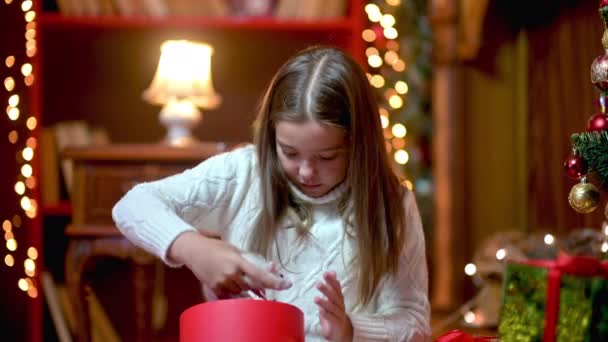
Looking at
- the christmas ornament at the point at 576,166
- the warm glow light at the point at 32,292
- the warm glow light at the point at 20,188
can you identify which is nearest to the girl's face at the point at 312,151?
the christmas ornament at the point at 576,166

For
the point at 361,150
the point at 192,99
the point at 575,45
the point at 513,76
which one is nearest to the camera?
the point at 361,150

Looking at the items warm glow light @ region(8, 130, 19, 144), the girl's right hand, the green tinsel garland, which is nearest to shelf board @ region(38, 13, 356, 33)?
warm glow light @ region(8, 130, 19, 144)

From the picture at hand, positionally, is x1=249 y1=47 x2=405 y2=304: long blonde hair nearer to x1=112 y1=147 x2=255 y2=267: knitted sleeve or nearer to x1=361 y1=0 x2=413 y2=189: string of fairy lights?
x1=112 y1=147 x2=255 y2=267: knitted sleeve

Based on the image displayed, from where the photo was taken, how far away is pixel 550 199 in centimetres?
369

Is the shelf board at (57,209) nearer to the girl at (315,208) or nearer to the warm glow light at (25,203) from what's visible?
the warm glow light at (25,203)

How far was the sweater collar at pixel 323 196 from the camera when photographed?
5.72 ft

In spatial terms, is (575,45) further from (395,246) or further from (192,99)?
(395,246)

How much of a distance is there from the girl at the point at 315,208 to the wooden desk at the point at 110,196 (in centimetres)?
62

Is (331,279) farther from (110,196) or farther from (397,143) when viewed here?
(397,143)

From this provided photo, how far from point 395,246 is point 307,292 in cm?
18

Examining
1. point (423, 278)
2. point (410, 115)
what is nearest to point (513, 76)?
point (410, 115)

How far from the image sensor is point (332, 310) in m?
1.46

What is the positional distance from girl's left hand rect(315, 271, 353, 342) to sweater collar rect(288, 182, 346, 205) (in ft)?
0.92

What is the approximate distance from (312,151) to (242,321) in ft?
1.17
